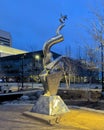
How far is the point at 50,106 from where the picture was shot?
12.8 meters

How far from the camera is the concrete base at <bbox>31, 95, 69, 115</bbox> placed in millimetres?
12713

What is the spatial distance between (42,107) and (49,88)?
0.99m

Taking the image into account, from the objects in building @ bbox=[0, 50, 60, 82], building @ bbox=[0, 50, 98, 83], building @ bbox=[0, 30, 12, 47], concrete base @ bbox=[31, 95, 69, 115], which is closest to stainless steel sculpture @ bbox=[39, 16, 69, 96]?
concrete base @ bbox=[31, 95, 69, 115]

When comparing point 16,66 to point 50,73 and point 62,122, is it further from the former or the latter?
point 62,122

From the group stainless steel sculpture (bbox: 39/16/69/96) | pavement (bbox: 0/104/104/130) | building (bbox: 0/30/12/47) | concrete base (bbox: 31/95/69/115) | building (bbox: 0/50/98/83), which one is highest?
building (bbox: 0/30/12/47)

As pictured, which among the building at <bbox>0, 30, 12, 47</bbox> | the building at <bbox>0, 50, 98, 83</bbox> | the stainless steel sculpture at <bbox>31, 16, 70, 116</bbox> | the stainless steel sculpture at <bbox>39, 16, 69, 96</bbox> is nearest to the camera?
the stainless steel sculpture at <bbox>31, 16, 70, 116</bbox>

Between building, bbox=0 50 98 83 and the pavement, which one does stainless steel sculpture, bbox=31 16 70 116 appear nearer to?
the pavement

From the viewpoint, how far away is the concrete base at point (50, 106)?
12713 mm

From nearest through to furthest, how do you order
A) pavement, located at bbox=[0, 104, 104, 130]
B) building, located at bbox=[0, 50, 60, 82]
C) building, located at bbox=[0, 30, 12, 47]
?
pavement, located at bbox=[0, 104, 104, 130] < building, located at bbox=[0, 50, 60, 82] < building, located at bbox=[0, 30, 12, 47]

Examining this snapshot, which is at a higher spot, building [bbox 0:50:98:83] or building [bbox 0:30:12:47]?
building [bbox 0:30:12:47]

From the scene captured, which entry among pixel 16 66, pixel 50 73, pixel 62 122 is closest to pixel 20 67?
pixel 16 66

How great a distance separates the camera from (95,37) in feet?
53.9

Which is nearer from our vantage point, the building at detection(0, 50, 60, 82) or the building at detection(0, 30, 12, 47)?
the building at detection(0, 50, 60, 82)

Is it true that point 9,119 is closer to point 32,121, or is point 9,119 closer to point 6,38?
point 32,121
